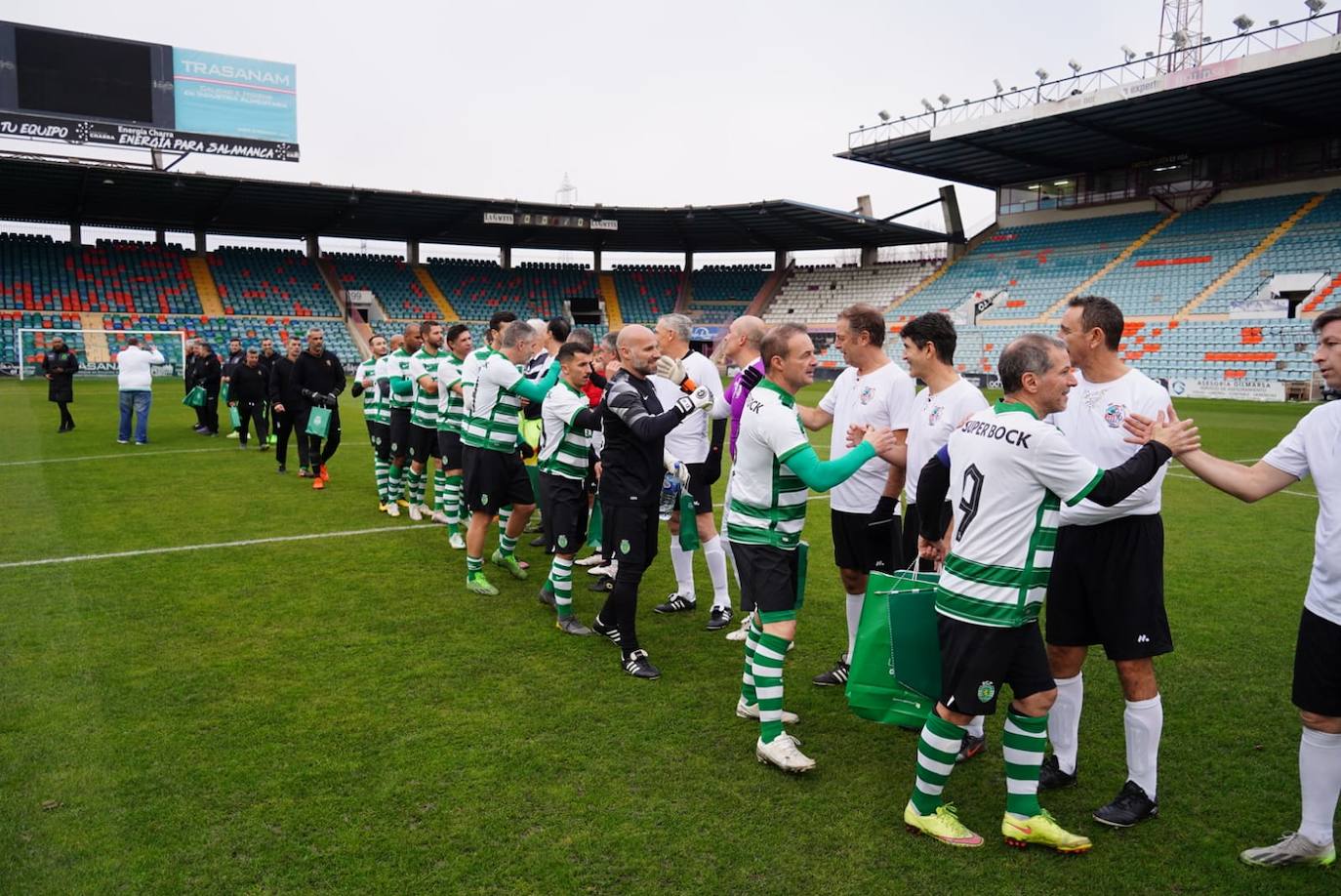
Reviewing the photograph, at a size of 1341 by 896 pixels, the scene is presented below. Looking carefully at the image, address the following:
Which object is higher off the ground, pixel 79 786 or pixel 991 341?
pixel 991 341

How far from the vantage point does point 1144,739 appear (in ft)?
12.1

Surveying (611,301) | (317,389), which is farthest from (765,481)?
(611,301)

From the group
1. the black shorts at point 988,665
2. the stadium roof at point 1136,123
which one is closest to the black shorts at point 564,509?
the black shorts at point 988,665

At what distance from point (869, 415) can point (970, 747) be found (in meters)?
1.91

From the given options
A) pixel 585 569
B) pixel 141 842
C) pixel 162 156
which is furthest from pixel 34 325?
pixel 141 842

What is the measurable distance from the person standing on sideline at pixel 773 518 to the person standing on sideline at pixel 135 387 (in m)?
14.8

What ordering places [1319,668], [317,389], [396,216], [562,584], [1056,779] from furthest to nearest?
[396,216] < [317,389] < [562,584] < [1056,779] < [1319,668]

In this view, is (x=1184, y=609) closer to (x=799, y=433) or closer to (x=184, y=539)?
(x=799, y=433)

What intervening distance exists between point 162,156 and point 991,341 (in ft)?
125

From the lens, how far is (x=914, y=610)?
11.9 feet

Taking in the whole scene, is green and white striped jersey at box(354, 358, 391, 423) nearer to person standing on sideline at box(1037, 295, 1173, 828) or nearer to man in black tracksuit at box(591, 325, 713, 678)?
→ man in black tracksuit at box(591, 325, 713, 678)

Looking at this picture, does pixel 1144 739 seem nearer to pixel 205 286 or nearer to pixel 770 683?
pixel 770 683

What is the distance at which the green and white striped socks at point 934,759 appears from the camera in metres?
3.48

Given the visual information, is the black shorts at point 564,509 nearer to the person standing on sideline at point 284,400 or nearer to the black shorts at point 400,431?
the black shorts at point 400,431
